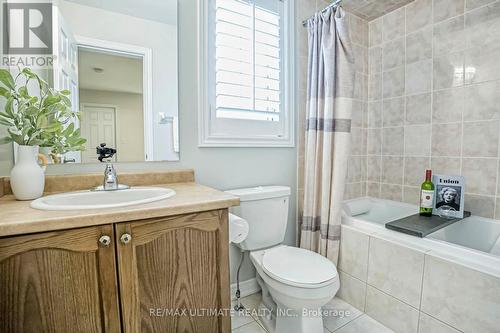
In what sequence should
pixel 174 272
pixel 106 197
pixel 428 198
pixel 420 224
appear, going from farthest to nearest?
pixel 428 198 → pixel 420 224 → pixel 106 197 → pixel 174 272

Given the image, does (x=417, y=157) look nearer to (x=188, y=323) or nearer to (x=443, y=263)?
(x=443, y=263)

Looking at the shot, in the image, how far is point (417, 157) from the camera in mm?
2027

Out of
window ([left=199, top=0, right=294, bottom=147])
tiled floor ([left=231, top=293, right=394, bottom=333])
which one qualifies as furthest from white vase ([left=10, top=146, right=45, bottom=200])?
tiled floor ([left=231, top=293, right=394, bottom=333])

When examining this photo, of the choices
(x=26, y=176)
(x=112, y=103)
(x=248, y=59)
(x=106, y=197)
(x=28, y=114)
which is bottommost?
(x=106, y=197)

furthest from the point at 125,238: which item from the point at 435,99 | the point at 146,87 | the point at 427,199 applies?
the point at 435,99

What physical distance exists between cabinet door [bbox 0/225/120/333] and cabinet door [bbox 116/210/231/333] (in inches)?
1.8

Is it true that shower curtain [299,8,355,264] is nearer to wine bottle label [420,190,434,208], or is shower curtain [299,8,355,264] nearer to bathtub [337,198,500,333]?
bathtub [337,198,500,333]

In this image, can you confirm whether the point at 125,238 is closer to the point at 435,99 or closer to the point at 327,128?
the point at 327,128

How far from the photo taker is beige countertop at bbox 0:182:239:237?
27.0 inches

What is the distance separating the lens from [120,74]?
1.32 metres

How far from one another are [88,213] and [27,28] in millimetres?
1032

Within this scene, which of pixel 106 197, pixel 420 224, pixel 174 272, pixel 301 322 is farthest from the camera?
pixel 420 224

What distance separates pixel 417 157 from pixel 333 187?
937mm

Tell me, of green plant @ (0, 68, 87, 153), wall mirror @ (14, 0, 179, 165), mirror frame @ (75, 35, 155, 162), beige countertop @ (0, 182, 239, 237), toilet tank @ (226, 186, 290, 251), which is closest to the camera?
beige countertop @ (0, 182, 239, 237)
